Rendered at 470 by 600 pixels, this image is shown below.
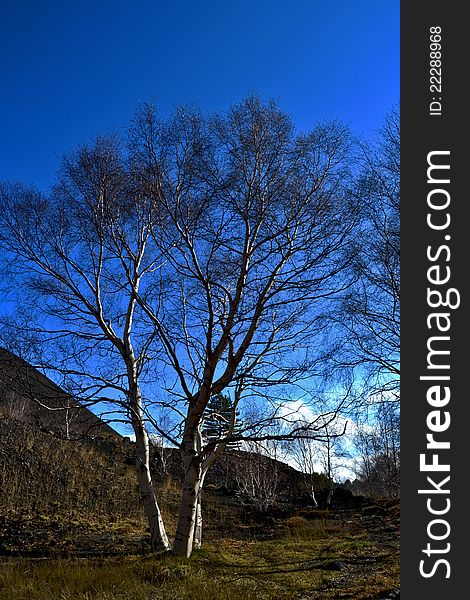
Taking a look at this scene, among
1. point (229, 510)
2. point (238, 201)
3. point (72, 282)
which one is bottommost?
point (229, 510)

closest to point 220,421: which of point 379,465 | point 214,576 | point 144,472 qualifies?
point 144,472

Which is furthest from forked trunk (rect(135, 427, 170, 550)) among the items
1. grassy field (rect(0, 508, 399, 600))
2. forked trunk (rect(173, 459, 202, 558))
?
forked trunk (rect(173, 459, 202, 558))

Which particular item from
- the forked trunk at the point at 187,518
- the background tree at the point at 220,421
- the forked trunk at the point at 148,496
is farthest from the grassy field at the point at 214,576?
the background tree at the point at 220,421

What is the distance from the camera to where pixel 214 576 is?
723cm

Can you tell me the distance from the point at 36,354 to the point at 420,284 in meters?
7.25

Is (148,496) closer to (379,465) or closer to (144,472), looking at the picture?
(144,472)

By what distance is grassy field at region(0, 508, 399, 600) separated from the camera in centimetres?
593

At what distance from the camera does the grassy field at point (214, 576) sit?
593cm

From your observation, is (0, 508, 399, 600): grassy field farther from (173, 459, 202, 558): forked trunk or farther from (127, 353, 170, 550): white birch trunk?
(127, 353, 170, 550): white birch trunk

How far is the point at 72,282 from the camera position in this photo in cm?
1059

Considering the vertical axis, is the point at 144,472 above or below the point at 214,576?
above

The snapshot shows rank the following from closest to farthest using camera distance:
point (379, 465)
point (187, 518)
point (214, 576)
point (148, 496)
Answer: point (214, 576) → point (187, 518) → point (148, 496) → point (379, 465)

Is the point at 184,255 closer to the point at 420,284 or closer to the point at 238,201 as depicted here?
the point at 238,201

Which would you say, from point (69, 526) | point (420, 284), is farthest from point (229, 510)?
point (420, 284)
